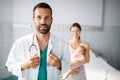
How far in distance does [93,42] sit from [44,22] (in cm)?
56

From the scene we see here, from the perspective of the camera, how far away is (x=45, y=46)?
1.03m

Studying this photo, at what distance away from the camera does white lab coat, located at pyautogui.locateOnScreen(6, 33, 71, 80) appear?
101 centimetres

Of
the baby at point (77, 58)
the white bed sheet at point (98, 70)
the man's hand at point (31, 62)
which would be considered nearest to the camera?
the man's hand at point (31, 62)

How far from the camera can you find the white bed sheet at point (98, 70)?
1.34 metres

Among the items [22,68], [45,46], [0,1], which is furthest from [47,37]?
[0,1]

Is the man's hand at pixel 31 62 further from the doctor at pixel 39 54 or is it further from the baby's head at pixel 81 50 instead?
the baby's head at pixel 81 50

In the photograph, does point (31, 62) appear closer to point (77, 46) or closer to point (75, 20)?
point (77, 46)

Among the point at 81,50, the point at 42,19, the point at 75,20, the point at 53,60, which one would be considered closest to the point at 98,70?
the point at 81,50

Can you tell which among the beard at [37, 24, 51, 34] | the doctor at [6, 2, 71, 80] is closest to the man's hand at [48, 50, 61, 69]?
the doctor at [6, 2, 71, 80]

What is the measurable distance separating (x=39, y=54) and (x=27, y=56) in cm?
6

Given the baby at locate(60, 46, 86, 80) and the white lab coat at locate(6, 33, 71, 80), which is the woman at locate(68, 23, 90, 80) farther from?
the white lab coat at locate(6, 33, 71, 80)

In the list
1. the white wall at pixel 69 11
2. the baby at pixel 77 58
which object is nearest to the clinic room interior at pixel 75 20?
the white wall at pixel 69 11

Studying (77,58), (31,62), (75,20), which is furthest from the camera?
(75,20)

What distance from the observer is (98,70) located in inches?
55.4
